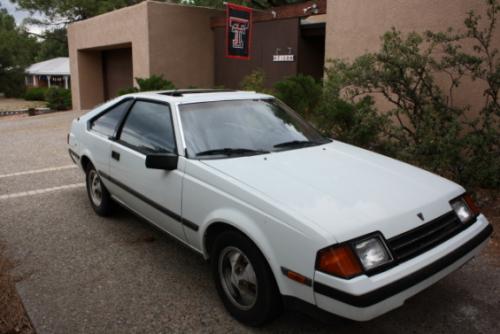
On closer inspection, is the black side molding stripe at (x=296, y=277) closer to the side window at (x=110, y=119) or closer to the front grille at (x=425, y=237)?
the front grille at (x=425, y=237)

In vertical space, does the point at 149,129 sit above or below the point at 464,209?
above

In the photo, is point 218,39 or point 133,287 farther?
point 218,39

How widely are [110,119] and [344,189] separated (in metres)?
2.85

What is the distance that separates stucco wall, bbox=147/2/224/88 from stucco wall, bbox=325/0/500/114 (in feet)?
22.5

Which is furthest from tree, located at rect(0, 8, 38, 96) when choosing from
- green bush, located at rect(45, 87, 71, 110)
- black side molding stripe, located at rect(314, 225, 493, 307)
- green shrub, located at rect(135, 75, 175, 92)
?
black side molding stripe, located at rect(314, 225, 493, 307)

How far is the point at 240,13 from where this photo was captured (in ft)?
41.7

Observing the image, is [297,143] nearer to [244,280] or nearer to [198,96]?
[198,96]

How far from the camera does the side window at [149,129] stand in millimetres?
3682

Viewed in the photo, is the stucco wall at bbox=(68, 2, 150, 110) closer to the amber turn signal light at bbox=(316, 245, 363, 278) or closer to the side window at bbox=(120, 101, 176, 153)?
the side window at bbox=(120, 101, 176, 153)

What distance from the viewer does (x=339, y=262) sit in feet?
7.73

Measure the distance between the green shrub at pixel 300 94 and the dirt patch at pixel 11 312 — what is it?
620cm

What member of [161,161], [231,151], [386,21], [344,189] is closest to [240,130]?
[231,151]

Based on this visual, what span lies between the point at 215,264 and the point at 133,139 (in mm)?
1634

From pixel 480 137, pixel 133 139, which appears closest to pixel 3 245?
pixel 133 139
